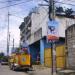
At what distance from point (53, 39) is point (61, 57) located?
16.3 metres

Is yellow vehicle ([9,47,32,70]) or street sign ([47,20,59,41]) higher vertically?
street sign ([47,20,59,41])

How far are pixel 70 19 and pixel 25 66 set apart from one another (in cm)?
1244

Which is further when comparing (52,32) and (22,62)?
(22,62)

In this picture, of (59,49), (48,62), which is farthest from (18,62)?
(59,49)

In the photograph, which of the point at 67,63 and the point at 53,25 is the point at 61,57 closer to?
the point at 67,63

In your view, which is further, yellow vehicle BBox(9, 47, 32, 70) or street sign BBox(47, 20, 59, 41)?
yellow vehicle BBox(9, 47, 32, 70)

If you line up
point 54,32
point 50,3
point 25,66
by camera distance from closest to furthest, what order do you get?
point 54,32 < point 50,3 < point 25,66

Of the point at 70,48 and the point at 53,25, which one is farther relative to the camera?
the point at 70,48

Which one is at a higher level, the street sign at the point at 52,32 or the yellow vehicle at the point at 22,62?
the street sign at the point at 52,32

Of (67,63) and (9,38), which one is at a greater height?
(9,38)

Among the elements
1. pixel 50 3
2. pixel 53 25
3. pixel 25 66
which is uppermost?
pixel 50 3

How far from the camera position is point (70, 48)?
33.4m

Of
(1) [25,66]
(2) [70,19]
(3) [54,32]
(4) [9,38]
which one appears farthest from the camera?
(4) [9,38]

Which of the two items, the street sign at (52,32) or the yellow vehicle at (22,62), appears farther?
the yellow vehicle at (22,62)
